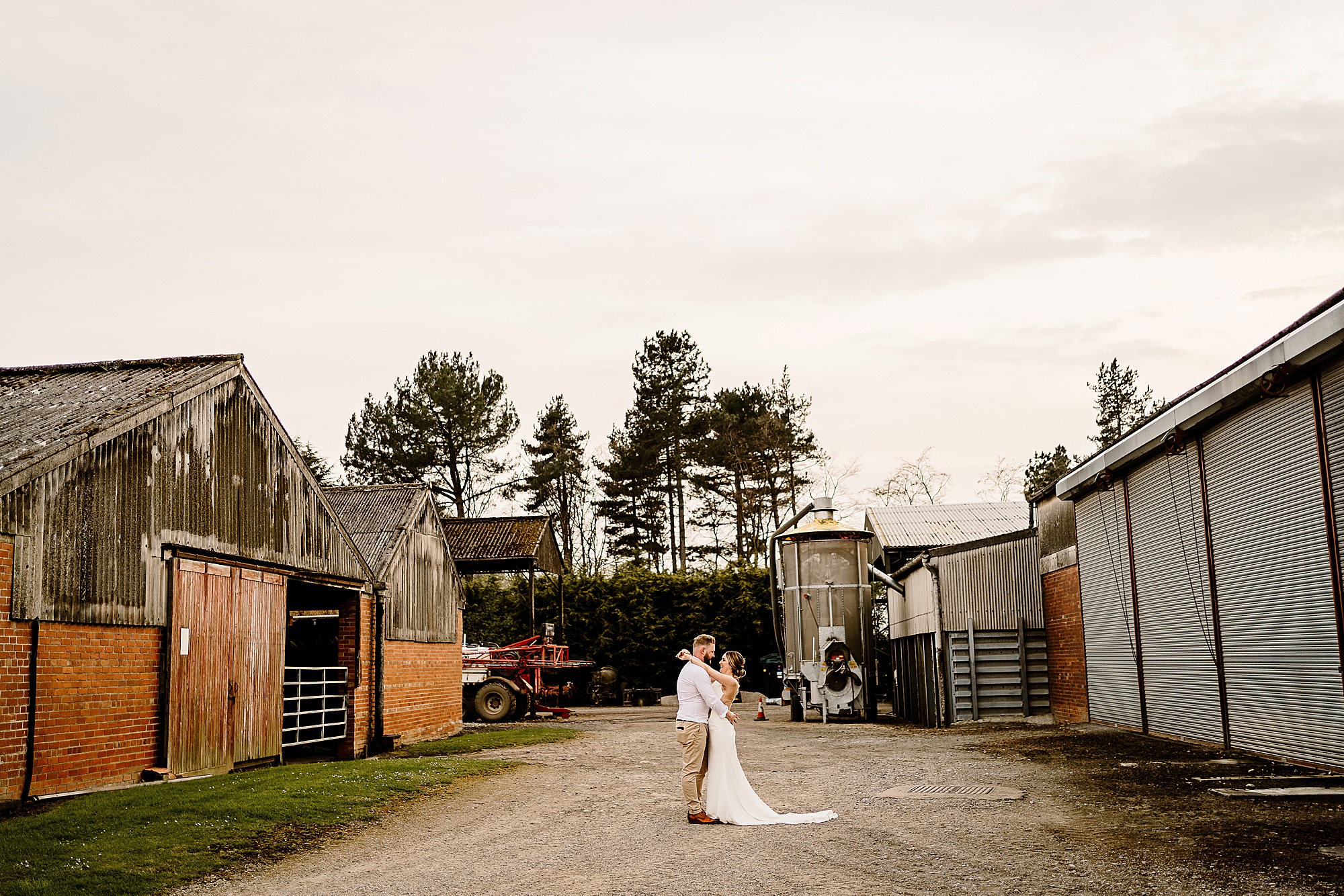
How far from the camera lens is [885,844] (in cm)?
926

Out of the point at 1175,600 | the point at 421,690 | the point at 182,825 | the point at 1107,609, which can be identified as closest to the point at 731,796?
the point at 182,825

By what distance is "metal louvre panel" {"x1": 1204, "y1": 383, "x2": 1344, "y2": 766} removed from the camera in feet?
40.9

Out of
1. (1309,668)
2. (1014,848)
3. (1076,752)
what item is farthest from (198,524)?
(1309,668)

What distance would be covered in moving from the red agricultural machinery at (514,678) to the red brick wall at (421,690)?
3129mm

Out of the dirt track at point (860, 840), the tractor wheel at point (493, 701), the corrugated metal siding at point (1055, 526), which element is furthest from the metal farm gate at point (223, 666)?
the corrugated metal siding at point (1055, 526)

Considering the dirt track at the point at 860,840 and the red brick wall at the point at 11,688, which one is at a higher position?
the red brick wall at the point at 11,688

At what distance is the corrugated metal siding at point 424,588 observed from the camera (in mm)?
21094

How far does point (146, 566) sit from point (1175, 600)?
1376 centimetres

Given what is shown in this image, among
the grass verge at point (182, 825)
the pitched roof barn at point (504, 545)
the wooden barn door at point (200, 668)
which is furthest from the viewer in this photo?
the pitched roof barn at point (504, 545)

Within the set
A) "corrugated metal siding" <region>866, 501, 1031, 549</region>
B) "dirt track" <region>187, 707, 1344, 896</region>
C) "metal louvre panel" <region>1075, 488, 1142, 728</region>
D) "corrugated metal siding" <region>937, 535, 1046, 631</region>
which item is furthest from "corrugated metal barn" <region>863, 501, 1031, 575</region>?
"dirt track" <region>187, 707, 1344, 896</region>

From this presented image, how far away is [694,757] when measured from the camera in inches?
430

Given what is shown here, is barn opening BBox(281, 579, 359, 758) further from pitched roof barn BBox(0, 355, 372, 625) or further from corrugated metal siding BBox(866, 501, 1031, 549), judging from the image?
corrugated metal siding BBox(866, 501, 1031, 549)

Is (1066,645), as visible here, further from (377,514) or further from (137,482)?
(137,482)

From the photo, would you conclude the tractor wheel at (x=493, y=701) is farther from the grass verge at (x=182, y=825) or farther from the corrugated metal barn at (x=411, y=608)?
the grass verge at (x=182, y=825)
